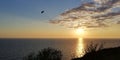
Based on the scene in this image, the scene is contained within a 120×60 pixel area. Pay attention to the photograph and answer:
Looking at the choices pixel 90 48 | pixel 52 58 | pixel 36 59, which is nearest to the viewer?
pixel 90 48

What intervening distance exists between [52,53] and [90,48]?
70.1 ft

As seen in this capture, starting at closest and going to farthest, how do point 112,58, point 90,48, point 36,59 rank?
point 112,58 < point 90,48 < point 36,59

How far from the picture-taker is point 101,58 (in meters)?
21.3

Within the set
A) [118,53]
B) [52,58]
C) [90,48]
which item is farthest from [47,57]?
[118,53]

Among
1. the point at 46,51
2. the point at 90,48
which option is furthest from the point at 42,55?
the point at 90,48

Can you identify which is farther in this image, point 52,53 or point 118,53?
point 52,53

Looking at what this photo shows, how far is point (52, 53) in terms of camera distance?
44.6 meters

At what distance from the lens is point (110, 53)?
21.8 metres

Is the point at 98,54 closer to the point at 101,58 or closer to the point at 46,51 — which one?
the point at 101,58

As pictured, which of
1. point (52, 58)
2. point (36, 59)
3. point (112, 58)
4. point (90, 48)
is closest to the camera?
point (112, 58)

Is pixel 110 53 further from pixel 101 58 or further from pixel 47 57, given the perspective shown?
pixel 47 57

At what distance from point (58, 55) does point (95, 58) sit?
2491cm

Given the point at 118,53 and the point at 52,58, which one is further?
the point at 52,58

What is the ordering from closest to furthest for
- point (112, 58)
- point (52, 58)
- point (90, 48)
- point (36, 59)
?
point (112, 58) → point (90, 48) → point (52, 58) → point (36, 59)
